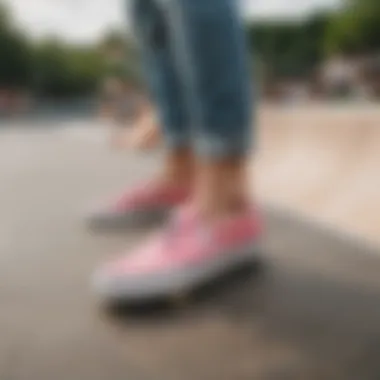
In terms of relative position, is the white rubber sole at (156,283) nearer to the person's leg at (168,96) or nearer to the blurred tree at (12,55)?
the person's leg at (168,96)

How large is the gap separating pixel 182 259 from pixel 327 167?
0.60m

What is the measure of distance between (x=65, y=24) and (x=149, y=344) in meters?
0.73

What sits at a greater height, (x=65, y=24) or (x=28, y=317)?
(x=65, y=24)

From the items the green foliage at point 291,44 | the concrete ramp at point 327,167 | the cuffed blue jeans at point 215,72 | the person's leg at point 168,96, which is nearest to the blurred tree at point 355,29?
the green foliage at point 291,44

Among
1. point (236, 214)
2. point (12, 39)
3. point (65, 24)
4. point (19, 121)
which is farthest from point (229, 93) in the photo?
point (19, 121)

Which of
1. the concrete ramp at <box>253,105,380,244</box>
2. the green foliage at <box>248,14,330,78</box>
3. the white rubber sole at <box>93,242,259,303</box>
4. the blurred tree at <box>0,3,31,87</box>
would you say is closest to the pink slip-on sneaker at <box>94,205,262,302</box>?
the white rubber sole at <box>93,242,259,303</box>

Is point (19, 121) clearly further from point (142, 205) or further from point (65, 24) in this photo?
point (142, 205)

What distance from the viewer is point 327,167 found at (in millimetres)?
1176

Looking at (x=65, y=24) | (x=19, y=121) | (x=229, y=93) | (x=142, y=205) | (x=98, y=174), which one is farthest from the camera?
(x=19, y=121)

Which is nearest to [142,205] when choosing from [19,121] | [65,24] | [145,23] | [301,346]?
[145,23]

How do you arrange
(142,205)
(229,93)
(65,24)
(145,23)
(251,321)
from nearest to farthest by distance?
(251,321) → (229,93) → (145,23) → (142,205) → (65,24)

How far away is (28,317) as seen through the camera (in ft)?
1.78

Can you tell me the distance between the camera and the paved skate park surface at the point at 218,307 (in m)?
0.44

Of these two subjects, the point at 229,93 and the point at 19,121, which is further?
the point at 19,121
